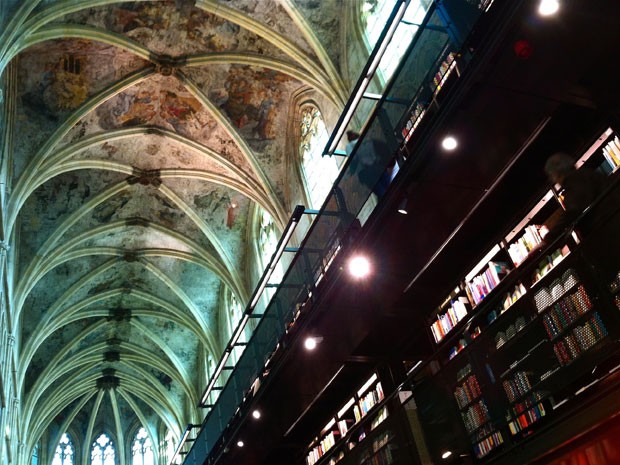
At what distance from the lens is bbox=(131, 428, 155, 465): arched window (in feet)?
93.4

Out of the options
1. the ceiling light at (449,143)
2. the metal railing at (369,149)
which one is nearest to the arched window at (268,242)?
the metal railing at (369,149)

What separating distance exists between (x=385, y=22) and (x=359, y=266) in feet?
19.4

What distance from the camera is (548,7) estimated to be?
5023 millimetres

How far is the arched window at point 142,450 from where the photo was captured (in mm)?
28453

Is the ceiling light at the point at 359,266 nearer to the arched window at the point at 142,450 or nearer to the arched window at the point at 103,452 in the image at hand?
the arched window at the point at 142,450

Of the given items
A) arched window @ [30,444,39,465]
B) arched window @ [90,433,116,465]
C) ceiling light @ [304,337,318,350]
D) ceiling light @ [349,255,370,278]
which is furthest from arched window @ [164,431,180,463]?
ceiling light @ [349,255,370,278]

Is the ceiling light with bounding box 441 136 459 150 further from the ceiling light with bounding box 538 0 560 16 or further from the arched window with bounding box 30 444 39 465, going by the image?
the arched window with bounding box 30 444 39 465

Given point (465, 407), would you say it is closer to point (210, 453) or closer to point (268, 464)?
point (268, 464)

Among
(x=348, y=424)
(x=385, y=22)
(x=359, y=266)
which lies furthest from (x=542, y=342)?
(x=385, y=22)

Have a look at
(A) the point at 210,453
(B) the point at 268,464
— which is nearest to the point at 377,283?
(B) the point at 268,464

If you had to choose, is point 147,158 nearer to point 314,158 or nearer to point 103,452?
point 314,158

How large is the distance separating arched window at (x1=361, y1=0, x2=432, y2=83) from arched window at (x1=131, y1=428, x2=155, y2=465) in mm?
22034

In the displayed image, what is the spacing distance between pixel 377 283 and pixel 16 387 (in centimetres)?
1468

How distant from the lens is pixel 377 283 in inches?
297
